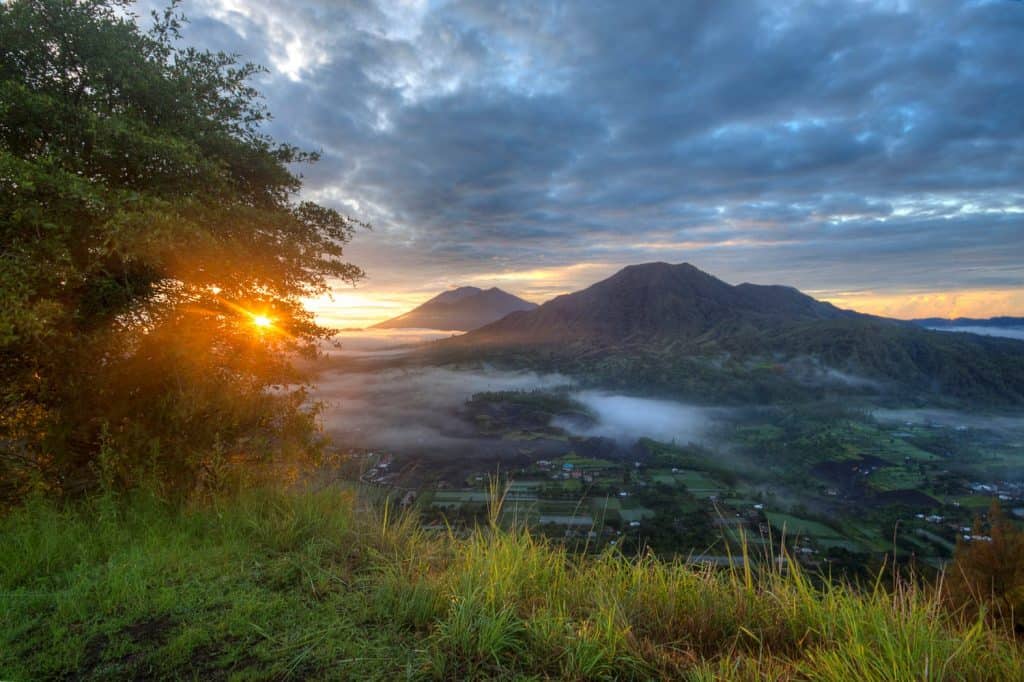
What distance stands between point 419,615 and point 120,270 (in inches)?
243

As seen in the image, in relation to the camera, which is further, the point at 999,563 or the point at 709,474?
the point at 709,474

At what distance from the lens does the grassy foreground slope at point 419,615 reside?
8.12 feet

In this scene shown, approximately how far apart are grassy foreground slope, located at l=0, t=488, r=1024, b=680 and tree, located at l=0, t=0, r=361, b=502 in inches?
56.4

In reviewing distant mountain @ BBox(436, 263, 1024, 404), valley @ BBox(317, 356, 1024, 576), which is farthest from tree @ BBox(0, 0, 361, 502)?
distant mountain @ BBox(436, 263, 1024, 404)

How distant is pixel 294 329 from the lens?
25.0ft

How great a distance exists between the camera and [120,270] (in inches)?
234

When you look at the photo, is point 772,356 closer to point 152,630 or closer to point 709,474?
point 709,474

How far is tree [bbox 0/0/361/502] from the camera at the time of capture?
4.79 m

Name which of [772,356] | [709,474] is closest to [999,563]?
[709,474]

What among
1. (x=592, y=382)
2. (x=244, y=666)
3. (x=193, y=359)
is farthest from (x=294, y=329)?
(x=592, y=382)

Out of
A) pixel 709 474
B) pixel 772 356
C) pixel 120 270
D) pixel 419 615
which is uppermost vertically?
pixel 120 270

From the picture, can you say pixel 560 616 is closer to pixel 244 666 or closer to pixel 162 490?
pixel 244 666

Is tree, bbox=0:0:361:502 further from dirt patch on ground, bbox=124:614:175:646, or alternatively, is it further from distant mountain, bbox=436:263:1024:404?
distant mountain, bbox=436:263:1024:404

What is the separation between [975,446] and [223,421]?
12004 centimetres
